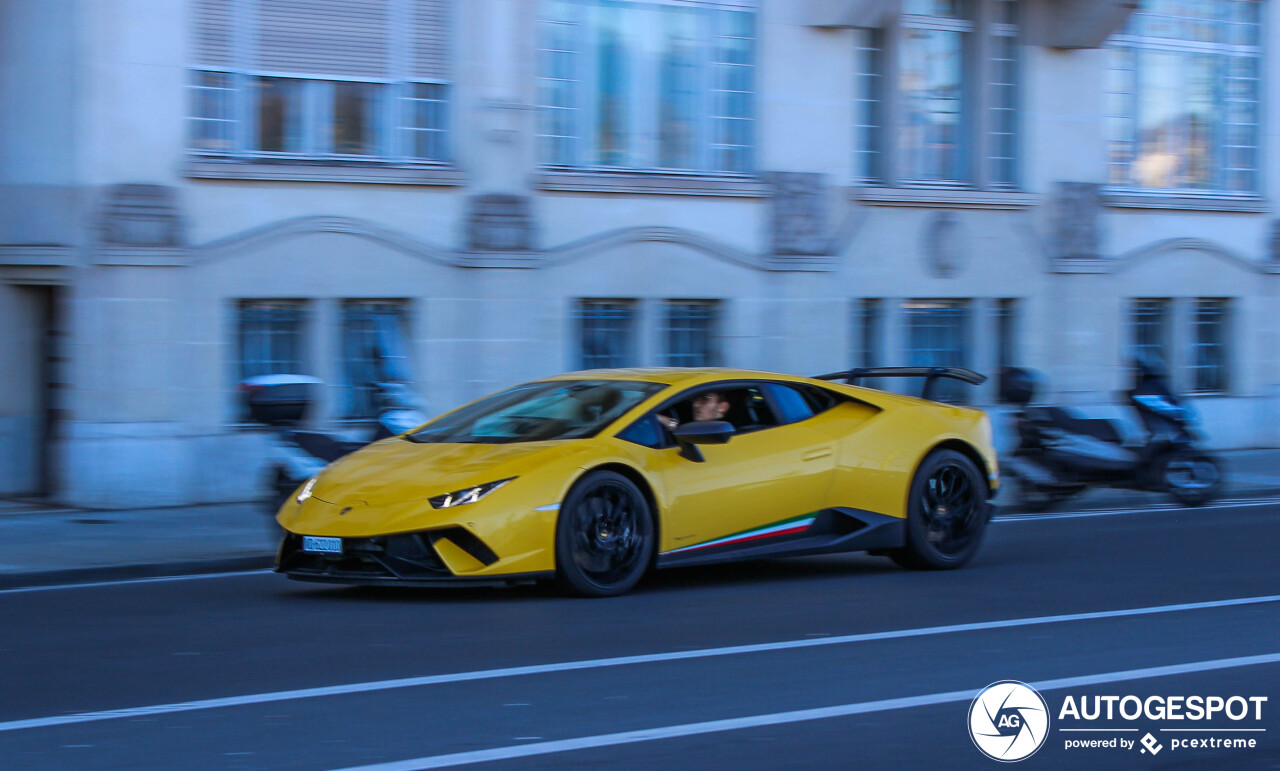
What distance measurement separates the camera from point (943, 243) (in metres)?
18.7

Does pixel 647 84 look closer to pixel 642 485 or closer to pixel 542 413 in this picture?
pixel 542 413

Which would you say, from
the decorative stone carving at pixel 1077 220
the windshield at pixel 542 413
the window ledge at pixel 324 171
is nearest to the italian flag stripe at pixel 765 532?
the windshield at pixel 542 413

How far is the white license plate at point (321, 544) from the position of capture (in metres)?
8.41

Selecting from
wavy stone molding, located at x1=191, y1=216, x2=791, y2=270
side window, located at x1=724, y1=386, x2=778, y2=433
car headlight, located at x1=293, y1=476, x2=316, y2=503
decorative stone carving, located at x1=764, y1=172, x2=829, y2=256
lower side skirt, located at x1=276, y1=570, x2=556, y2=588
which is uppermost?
decorative stone carving, located at x1=764, y1=172, x2=829, y2=256

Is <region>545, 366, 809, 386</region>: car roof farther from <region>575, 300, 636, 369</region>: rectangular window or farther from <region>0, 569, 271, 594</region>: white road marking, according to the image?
<region>575, 300, 636, 369</region>: rectangular window

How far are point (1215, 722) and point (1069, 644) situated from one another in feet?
4.95

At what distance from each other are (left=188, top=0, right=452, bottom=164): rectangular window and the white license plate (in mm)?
7250

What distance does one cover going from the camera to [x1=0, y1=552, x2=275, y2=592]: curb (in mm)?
10039

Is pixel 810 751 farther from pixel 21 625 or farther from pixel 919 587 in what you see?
pixel 21 625

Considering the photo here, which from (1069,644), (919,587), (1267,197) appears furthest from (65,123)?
(1267,197)

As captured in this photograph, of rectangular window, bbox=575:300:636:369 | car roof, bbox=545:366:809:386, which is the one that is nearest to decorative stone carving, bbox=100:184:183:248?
rectangular window, bbox=575:300:636:369

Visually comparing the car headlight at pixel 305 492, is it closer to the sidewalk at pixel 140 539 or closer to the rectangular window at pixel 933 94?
the sidewalk at pixel 140 539

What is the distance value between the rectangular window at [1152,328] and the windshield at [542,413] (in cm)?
1231

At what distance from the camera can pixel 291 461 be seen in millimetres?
12031
